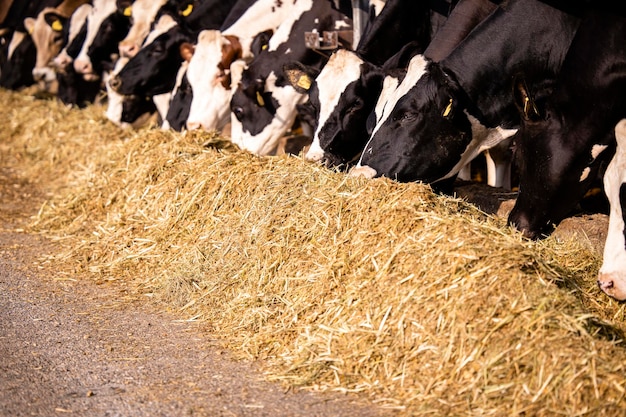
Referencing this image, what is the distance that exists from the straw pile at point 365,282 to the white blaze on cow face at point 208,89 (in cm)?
186

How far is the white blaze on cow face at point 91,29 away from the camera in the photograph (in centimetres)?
1112

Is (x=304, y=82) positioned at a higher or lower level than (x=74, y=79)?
higher

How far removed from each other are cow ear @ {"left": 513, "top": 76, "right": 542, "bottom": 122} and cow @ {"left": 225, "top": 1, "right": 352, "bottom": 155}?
2.82m

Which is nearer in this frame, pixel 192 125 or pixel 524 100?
pixel 524 100

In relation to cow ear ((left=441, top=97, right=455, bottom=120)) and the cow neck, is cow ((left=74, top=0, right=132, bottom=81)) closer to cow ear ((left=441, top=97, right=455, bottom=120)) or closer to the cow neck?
the cow neck

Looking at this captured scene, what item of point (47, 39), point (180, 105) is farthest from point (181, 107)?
point (47, 39)

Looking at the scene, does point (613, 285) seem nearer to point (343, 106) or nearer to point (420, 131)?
point (420, 131)

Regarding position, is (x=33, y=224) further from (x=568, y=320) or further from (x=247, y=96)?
(x=568, y=320)

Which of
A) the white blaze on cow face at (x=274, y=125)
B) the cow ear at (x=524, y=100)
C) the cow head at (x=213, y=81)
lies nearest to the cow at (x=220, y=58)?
the cow head at (x=213, y=81)

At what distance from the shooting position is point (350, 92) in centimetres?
648

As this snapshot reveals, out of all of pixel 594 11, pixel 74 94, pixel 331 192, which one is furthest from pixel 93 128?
pixel 594 11

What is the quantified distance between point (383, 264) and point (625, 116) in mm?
1722

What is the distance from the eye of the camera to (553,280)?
152 inches

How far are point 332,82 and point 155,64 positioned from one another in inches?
131
